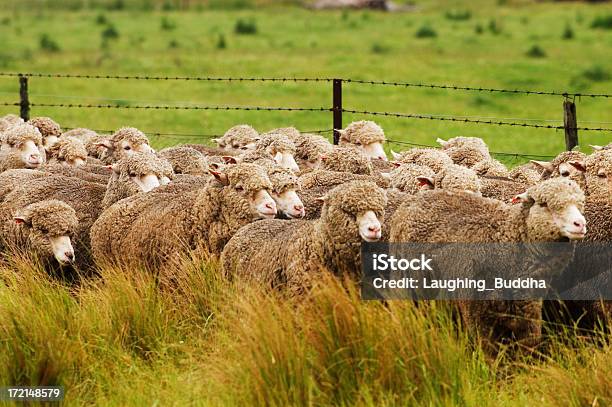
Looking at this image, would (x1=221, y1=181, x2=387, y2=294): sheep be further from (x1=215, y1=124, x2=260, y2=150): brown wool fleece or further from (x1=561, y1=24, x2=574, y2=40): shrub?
(x1=561, y1=24, x2=574, y2=40): shrub

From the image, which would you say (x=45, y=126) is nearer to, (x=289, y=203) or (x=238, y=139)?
(x=238, y=139)

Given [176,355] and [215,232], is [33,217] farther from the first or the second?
[176,355]

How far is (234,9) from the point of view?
4384 cm

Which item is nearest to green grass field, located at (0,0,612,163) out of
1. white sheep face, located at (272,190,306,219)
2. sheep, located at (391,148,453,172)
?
sheep, located at (391,148,453,172)

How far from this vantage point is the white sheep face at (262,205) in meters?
8.32

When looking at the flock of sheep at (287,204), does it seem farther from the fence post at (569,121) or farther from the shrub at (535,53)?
the shrub at (535,53)

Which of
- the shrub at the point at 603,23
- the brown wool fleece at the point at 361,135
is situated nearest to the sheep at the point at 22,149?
the brown wool fleece at the point at 361,135

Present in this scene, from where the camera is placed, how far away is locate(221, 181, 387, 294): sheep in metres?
7.20

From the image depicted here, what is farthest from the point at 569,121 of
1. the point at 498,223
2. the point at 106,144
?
the point at 498,223

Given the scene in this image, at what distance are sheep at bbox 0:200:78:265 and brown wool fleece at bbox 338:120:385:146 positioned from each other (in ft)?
12.9

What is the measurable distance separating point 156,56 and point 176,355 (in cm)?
2391

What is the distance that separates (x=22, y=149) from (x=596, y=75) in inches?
647

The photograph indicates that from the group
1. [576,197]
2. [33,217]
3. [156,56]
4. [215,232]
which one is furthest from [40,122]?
[156,56]

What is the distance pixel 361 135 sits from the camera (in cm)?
1212
